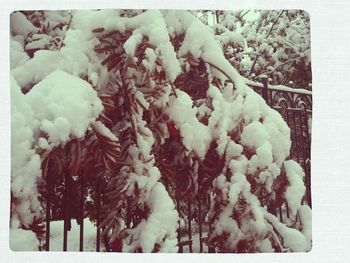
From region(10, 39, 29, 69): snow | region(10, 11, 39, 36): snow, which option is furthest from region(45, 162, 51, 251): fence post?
region(10, 11, 39, 36): snow

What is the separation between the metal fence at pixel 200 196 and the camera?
1.52m

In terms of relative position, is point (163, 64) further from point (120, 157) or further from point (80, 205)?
point (80, 205)

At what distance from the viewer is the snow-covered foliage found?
1.46 meters

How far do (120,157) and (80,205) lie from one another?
0.25 metres

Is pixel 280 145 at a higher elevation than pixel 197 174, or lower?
higher

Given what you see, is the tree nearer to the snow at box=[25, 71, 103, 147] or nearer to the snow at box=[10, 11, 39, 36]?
the snow at box=[25, 71, 103, 147]

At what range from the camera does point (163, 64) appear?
1485 millimetres

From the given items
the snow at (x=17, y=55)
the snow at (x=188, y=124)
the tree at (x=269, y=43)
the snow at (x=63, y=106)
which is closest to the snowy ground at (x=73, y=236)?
the snow at (x=63, y=106)
